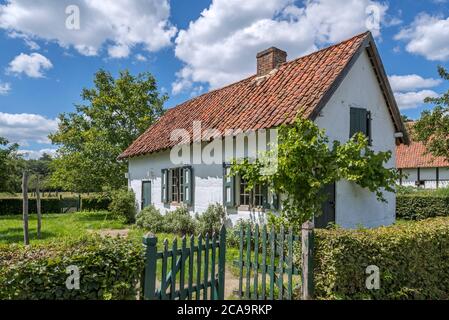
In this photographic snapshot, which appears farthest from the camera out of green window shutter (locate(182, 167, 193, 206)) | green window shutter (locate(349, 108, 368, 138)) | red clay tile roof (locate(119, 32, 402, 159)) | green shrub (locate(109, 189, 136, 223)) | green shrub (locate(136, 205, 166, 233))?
green shrub (locate(109, 189, 136, 223))

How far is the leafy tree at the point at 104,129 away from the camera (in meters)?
21.0

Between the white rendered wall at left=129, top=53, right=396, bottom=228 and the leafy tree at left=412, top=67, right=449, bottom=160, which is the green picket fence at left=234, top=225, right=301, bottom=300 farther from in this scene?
the leafy tree at left=412, top=67, right=449, bottom=160

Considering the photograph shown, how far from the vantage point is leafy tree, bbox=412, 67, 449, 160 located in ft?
56.2

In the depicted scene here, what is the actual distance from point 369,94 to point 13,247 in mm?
10739

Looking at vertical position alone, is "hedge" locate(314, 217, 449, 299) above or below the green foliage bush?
A: above

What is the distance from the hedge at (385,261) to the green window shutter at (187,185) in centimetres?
792

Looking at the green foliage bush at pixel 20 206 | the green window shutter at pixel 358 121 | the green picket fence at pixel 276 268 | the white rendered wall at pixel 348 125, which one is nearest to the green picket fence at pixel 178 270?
the green picket fence at pixel 276 268

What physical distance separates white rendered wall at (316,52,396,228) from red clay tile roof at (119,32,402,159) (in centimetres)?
59

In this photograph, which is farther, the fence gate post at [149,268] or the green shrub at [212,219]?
the green shrub at [212,219]

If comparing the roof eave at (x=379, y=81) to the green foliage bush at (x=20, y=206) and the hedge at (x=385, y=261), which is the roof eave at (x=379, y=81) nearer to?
the hedge at (x=385, y=261)

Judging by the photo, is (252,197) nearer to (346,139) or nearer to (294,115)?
(294,115)

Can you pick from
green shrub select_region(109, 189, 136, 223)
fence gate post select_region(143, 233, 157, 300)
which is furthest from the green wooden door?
fence gate post select_region(143, 233, 157, 300)
